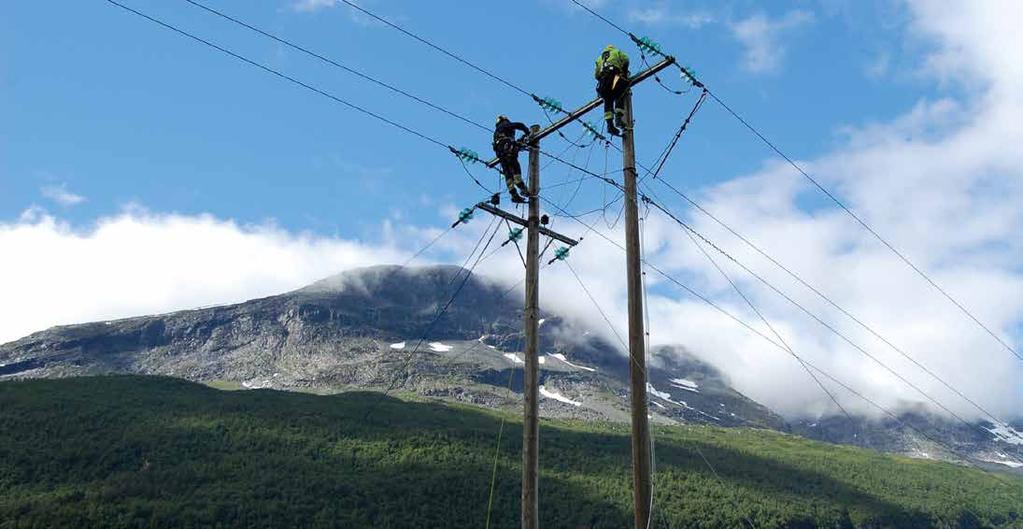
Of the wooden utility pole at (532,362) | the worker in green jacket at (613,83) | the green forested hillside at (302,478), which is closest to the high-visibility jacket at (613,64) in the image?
the worker in green jacket at (613,83)

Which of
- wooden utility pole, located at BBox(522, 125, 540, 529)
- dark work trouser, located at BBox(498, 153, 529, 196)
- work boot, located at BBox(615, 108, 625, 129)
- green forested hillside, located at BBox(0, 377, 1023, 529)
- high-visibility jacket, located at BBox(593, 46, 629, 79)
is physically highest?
high-visibility jacket, located at BBox(593, 46, 629, 79)

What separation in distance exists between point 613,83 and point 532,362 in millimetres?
7020

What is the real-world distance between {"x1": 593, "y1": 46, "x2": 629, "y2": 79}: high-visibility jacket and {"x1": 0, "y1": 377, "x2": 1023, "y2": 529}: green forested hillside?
124 metres

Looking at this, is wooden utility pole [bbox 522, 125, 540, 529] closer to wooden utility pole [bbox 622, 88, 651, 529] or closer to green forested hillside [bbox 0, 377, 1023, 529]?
wooden utility pole [bbox 622, 88, 651, 529]

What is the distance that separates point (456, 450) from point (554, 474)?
24.3 m

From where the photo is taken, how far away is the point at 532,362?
56.0ft

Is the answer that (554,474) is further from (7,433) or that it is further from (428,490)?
(7,433)

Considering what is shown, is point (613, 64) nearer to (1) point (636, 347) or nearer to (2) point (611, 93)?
(2) point (611, 93)

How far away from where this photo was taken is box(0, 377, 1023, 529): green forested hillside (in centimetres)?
13250

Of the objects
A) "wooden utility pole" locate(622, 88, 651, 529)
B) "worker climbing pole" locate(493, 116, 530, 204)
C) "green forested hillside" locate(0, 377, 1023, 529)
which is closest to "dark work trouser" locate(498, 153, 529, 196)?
"worker climbing pole" locate(493, 116, 530, 204)

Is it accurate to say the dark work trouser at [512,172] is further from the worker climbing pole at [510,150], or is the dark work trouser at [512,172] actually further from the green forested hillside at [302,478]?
the green forested hillside at [302,478]

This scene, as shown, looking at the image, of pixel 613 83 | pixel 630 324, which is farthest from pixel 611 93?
pixel 630 324

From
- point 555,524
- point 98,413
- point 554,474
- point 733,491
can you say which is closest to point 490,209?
point 555,524

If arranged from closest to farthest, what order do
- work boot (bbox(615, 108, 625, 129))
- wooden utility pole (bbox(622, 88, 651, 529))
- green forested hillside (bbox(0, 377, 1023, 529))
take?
wooden utility pole (bbox(622, 88, 651, 529)) < work boot (bbox(615, 108, 625, 129)) < green forested hillside (bbox(0, 377, 1023, 529))
